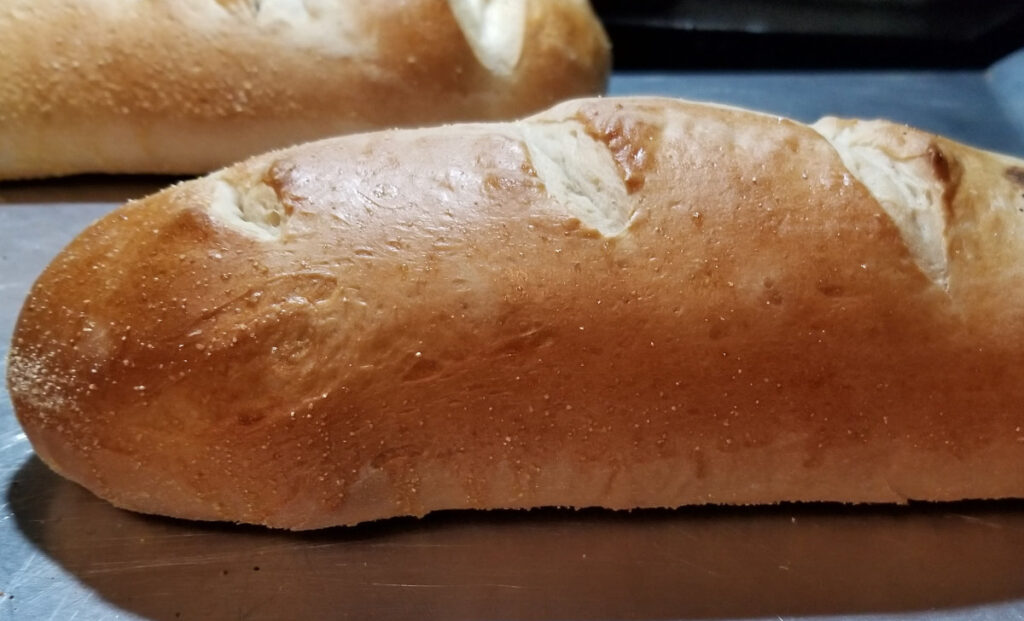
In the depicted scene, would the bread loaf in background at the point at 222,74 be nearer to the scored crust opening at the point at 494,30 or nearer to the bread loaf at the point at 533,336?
the scored crust opening at the point at 494,30

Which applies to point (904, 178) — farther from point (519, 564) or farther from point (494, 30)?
point (494, 30)

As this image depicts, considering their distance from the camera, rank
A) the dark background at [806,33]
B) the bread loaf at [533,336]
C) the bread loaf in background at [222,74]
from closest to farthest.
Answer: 1. the bread loaf at [533,336]
2. the bread loaf in background at [222,74]
3. the dark background at [806,33]

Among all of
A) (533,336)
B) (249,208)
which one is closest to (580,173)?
(533,336)

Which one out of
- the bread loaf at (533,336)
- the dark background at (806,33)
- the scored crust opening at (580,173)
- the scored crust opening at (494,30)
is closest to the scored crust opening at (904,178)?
the bread loaf at (533,336)

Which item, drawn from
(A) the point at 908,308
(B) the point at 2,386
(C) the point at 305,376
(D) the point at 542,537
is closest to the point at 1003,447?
(A) the point at 908,308

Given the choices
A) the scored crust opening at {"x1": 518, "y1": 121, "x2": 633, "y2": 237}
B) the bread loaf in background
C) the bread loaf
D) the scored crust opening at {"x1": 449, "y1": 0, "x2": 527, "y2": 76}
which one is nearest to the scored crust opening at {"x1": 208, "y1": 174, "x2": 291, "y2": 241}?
the bread loaf

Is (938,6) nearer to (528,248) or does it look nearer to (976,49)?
(976,49)
